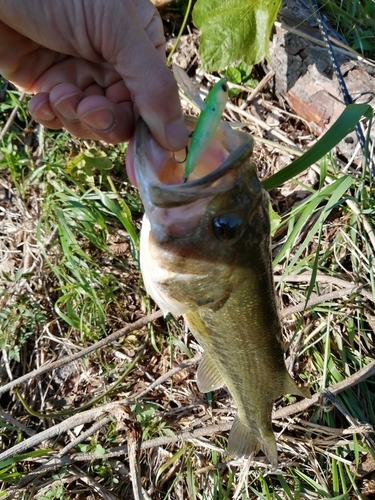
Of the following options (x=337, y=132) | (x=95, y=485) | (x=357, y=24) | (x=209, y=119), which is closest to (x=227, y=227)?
(x=209, y=119)

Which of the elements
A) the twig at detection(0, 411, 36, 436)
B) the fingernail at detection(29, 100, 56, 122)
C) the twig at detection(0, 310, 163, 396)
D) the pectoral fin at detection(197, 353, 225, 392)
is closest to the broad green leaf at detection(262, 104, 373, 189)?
the pectoral fin at detection(197, 353, 225, 392)

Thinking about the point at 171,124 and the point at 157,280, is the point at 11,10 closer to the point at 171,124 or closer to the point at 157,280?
the point at 171,124

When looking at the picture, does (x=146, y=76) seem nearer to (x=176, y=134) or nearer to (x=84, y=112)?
(x=176, y=134)

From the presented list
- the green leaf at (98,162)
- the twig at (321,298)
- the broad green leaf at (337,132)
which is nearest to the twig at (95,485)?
the twig at (321,298)

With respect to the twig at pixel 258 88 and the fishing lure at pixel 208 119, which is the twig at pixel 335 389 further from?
the twig at pixel 258 88

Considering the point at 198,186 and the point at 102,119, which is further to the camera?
the point at 102,119

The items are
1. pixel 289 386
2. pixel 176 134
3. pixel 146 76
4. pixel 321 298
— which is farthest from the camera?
pixel 321 298
